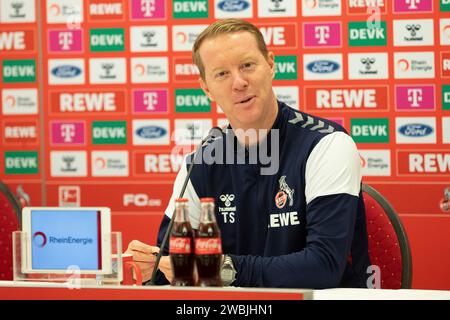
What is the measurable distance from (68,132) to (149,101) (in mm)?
556

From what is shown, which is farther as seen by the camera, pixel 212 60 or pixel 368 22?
pixel 368 22

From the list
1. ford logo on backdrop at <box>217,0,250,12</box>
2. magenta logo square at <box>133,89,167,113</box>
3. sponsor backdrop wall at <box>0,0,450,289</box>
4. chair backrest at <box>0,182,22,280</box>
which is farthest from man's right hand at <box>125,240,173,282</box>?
ford logo on backdrop at <box>217,0,250,12</box>

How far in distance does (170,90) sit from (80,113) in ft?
1.93

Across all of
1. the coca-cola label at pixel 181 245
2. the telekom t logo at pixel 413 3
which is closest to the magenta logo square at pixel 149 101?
the telekom t logo at pixel 413 3

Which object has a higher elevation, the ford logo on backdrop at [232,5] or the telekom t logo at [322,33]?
the ford logo on backdrop at [232,5]

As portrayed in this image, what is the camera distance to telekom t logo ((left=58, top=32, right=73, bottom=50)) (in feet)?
15.8

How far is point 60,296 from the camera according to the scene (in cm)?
185

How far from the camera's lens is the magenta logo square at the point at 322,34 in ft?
14.6

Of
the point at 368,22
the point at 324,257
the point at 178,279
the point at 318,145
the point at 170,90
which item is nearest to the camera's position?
the point at 178,279

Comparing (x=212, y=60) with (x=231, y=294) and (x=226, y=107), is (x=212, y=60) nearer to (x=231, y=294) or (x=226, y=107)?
(x=226, y=107)

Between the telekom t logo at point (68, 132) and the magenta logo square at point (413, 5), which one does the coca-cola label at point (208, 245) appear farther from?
the telekom t logo at point (68, 132)

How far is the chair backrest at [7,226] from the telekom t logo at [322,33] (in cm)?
198

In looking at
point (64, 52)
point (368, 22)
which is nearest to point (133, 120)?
point (64, 52)

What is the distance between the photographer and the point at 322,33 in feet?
14.7
